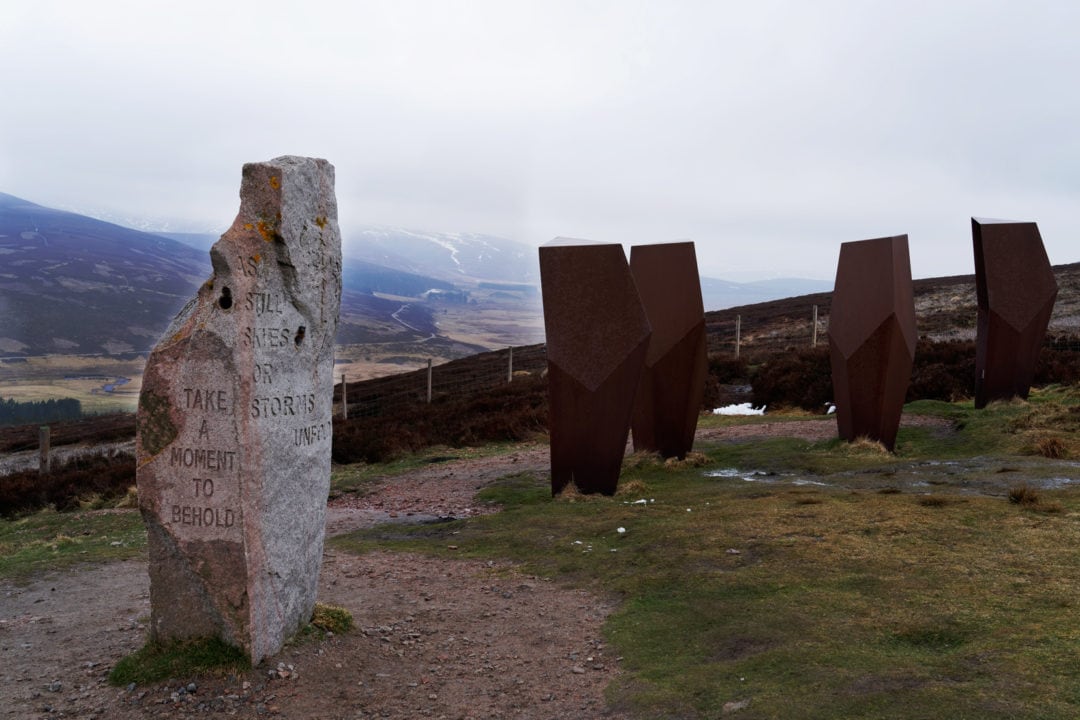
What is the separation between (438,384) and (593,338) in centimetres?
2140

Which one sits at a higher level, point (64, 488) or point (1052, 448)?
point (1052, 448)

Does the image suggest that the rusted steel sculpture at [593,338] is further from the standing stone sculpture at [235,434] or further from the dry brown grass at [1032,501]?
the standing stone sculpture at [235,434]

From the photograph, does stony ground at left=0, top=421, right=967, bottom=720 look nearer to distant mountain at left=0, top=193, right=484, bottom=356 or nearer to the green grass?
the green grass

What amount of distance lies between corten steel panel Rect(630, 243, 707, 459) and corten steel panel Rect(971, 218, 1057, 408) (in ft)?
21.2

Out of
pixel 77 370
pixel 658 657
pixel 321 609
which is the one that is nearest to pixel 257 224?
pixel 321 609

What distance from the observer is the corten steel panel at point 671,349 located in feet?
43.8

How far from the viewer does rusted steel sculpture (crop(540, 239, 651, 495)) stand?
11.1 metres

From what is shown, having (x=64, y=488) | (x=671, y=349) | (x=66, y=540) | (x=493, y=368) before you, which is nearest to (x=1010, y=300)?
(x=671, y=349)

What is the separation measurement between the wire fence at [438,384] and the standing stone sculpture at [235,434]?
18861 mm

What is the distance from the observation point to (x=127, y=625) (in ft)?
22.1

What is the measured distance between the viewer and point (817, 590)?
6.51 metres

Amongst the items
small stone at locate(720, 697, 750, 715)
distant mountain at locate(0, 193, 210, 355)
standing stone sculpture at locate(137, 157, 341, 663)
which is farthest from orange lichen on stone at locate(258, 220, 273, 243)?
distant mountain at locate(0, 193, 210, 355)

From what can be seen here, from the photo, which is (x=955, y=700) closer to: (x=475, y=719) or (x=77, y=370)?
(x=475, y=719)

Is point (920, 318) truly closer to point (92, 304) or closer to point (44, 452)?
point (44, 452)
